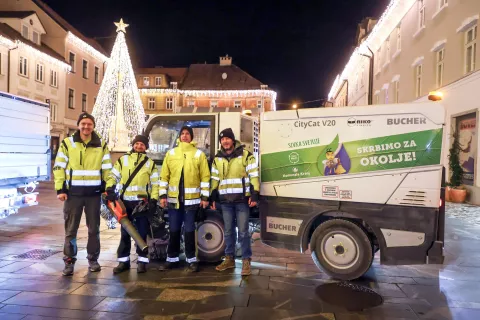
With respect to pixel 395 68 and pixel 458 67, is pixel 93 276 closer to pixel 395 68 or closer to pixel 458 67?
pixel 458 67

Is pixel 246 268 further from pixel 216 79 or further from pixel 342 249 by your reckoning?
pixel 216 79

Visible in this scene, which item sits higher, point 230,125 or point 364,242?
point 230,125

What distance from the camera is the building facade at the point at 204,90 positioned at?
170ft

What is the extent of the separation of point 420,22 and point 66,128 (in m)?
25.4

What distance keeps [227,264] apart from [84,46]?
32.8 m

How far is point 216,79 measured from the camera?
177 ft

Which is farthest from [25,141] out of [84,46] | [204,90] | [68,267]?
[204,90]

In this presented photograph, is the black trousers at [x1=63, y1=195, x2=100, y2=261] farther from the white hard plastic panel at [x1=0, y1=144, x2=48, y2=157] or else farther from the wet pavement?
the white hard plastic panel at [x1=0, y1=144, x2=48, y2=157]

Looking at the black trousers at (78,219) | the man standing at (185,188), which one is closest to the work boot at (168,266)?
the man standing at (185,188)

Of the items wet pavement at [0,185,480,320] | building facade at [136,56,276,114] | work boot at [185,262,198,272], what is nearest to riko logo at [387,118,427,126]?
wet pavement at [0,185,480,320]

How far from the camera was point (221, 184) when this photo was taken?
554 cm

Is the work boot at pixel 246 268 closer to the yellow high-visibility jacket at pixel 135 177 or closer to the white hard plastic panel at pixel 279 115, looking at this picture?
the yellow high-visibility jacket at pixel 135 177

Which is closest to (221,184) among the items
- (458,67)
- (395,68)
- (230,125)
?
(230,125)

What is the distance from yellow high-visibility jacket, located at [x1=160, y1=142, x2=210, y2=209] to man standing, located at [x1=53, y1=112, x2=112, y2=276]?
84 cm
